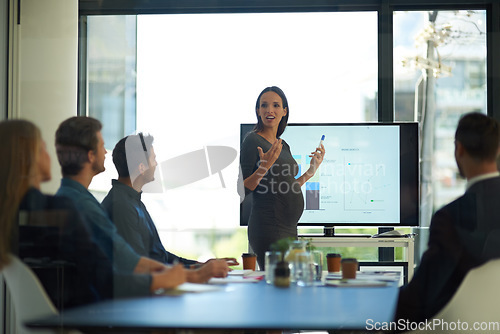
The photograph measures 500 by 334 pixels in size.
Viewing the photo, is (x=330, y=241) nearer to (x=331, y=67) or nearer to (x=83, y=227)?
(x=331, y=67)

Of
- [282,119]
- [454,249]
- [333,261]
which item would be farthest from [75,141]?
[454,249]

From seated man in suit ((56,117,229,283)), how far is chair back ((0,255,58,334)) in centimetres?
30

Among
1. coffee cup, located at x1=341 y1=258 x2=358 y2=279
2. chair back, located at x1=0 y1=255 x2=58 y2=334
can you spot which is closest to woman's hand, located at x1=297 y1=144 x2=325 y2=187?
coffee cup, located at x1=341 y1=258 x2=358 y2=279

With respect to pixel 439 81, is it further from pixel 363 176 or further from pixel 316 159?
pixel 363 176

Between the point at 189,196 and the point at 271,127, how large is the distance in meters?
0.59

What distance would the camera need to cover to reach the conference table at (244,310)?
190 cm

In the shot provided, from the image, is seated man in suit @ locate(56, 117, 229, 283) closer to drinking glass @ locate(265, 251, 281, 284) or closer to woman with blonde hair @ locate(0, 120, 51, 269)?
woman with blonde hair @ locate(0, 120, 51, 269)

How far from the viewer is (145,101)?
2971mm

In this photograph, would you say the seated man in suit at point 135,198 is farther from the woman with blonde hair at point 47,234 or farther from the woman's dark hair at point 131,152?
the woman with blonde hair at point 47,234

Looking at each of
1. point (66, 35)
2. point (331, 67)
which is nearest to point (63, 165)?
point (66, 35)

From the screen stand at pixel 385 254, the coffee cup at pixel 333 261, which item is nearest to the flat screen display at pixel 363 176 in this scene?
the screen stand at pixel 385 254

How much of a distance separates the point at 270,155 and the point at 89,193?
96cm

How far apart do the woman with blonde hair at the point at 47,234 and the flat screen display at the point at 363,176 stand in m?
1.32

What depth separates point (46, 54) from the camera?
3.01 meters
